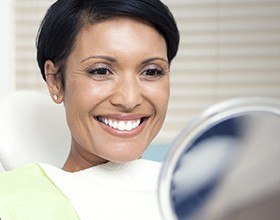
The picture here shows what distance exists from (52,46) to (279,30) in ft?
6.03

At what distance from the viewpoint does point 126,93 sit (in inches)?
44.6

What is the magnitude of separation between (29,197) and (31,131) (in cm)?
53

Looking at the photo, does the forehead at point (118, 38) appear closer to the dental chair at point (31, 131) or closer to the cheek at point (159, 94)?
the cheek at point (159, 94)

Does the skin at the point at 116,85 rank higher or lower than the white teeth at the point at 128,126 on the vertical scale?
higher

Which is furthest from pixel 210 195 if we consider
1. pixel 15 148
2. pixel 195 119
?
pixel 15 148

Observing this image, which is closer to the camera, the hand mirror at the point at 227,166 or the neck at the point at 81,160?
the hand mirror at the point at 227,166

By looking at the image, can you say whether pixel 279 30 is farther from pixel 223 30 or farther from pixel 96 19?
pixel 96 19

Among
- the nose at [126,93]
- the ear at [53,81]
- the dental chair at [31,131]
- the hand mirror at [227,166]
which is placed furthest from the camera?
the dental chair at [31,131]

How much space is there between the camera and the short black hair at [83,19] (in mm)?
1161

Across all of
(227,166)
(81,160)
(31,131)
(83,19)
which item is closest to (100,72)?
(83,19)

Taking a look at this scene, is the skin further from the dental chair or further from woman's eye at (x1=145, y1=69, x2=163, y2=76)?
the dental chair

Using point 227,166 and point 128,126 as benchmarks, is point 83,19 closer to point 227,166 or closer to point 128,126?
point 128,126

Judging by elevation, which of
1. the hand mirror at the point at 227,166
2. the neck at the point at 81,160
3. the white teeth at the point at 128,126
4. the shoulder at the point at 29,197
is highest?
the hand mirror at the point at 227,166

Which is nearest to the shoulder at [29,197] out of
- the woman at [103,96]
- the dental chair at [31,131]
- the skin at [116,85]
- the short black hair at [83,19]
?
the woman at [103,96]
